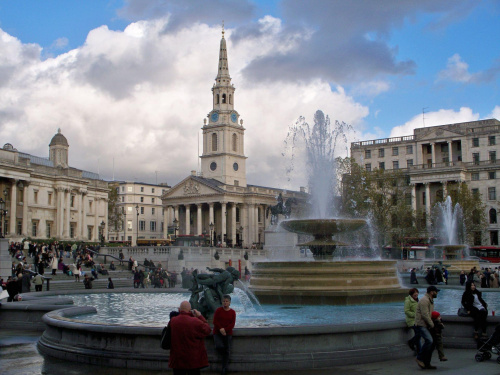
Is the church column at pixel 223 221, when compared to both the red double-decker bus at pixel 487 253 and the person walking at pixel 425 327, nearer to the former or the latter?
the red double-decker bus at pixel 487 253

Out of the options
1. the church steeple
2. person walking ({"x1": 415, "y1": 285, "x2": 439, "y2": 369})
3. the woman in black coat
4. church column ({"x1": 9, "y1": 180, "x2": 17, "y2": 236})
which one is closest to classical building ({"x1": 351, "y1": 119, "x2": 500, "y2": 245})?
the church steeple

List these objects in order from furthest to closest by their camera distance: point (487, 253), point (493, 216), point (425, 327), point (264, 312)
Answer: point (493, 216) < point (487, 253) < point (264, 312) < point (425, 327)

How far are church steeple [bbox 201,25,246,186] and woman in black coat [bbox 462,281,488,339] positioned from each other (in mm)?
93827

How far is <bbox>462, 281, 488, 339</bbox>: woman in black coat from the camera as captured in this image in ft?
34.3

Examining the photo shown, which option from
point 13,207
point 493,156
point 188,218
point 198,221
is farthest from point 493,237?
point 13,207

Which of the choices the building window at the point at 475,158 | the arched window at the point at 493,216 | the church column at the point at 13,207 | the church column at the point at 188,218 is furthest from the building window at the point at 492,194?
the church column at the point at 13,207

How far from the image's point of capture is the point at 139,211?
4481 inches

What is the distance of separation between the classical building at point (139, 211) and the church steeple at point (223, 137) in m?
12.3

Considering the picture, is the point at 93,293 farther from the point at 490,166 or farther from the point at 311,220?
the point at 490,166

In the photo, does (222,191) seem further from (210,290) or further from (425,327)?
(425,327)

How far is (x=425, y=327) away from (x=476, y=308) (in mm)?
1656

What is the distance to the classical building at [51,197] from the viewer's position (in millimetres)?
62188

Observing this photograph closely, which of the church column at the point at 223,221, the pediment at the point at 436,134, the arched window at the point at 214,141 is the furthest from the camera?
Result: the arched window at the point at 214,141

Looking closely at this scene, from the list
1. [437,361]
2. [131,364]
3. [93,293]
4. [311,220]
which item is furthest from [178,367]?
[93,293]
